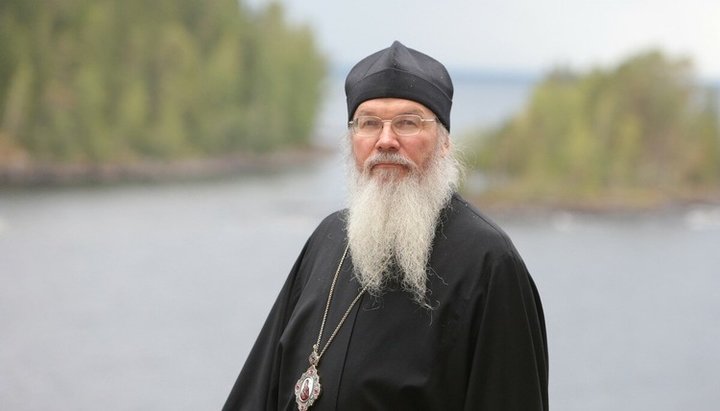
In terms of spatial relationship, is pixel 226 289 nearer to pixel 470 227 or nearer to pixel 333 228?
pixel 333 228

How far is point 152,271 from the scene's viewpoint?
541 cm

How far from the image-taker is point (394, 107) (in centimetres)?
220

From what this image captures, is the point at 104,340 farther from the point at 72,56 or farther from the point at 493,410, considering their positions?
the point at 493,410

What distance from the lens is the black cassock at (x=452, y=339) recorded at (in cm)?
204

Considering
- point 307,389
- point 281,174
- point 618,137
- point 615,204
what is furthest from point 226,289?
point 307,389

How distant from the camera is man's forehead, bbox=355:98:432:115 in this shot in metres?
2.19

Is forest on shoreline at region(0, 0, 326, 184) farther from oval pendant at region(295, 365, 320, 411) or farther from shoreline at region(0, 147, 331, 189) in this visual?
oval pendant at region(295, 365, 320, 411)

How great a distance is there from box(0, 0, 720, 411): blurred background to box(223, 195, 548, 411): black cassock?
9.36 feet

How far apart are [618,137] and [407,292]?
409 centimetres

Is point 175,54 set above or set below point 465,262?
above

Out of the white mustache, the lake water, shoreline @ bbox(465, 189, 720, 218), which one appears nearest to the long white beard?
the white mustache

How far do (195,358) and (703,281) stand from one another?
9.10 feet

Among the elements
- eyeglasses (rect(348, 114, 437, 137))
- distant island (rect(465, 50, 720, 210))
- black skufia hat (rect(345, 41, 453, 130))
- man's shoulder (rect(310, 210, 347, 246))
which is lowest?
man's shoulder (rect(310, 210, 347, 246))


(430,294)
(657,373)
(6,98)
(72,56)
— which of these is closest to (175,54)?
(72,56)
